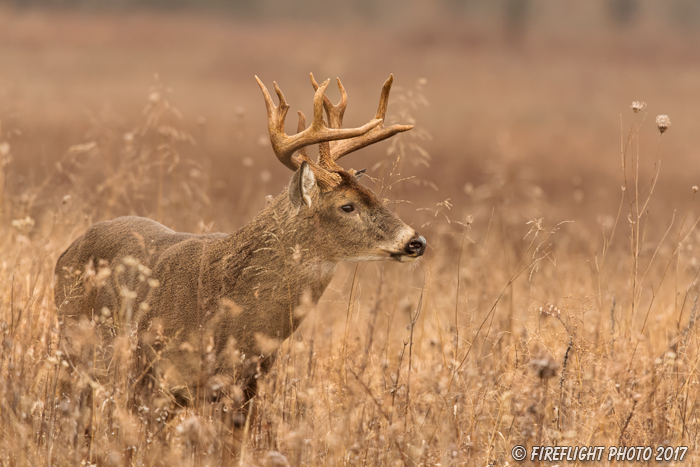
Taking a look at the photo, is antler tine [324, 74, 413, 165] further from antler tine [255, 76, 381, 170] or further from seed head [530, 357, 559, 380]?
seed head [530, 357, 559, 380]

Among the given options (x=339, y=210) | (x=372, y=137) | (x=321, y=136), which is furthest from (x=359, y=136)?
(x=339, y=210)

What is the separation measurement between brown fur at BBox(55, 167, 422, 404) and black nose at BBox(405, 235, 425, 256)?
0.03 m

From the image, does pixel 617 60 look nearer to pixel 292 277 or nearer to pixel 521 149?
pixel 521 149

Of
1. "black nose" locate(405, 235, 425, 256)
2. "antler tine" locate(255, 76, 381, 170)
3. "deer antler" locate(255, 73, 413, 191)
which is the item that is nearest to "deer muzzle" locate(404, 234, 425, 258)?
"black nose" locate(405, 235, 425, 256)

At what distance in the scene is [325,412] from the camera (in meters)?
4.32

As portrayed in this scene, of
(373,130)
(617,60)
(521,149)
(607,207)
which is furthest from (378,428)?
(617,60)

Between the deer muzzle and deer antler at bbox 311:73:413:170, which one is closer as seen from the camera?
the deer muzzle

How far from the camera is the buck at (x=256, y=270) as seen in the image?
178 inches

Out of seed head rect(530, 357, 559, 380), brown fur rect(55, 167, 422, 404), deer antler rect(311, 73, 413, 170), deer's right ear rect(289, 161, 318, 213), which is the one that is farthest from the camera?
deer antler rect(311, 73, 413, 170)

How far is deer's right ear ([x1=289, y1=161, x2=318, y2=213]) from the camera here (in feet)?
15.4

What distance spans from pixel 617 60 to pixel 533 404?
29.3 metres

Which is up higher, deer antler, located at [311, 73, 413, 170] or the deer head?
deer antler, located at [311, 73, 413, 170]

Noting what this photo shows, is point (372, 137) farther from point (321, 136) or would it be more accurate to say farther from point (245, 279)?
point (245, 279)

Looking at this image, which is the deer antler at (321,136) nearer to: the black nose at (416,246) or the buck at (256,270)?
the buck at (256,270)
